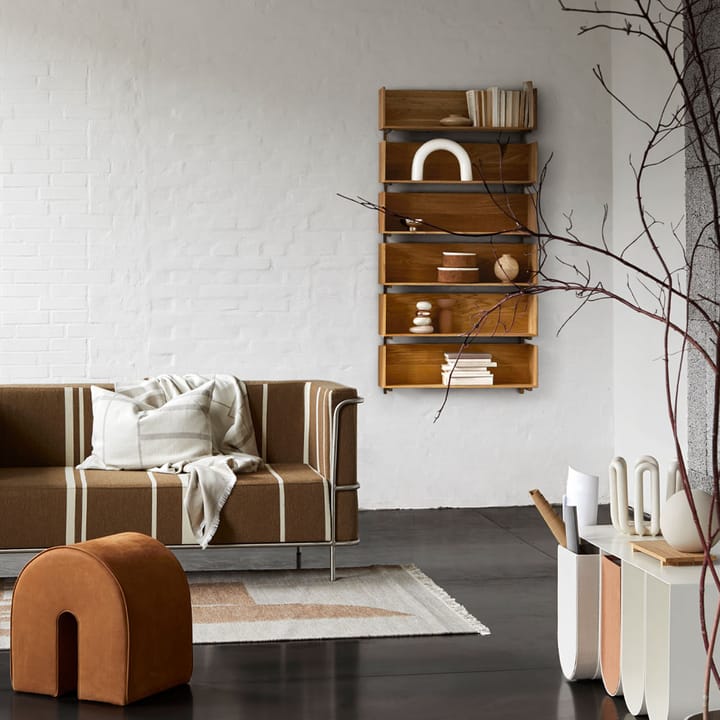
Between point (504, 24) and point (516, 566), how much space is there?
3477 mm

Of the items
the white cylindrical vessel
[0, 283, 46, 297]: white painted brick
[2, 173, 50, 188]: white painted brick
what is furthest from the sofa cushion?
[2, 173, 50, 188]: white painted brick

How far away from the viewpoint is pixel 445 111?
671 centimetres

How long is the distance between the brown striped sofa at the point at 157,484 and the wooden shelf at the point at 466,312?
5.19 feet

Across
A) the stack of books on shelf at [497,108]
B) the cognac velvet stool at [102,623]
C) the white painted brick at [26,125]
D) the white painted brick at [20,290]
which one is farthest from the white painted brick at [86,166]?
the cognac velvet stool at [102,623]

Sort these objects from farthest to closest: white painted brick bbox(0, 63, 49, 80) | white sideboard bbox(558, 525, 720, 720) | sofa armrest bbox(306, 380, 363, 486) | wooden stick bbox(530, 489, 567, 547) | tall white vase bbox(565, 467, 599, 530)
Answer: white painted brick bbox(0, 63, 49, 80), sofa armrest bbox(306, 380, 363, 486), tall white vase bbox(565, 467, 599, 530), wooden stick bbox(530, 489, 567, 547), white sideboard bbox(558, 525, 720, 720)

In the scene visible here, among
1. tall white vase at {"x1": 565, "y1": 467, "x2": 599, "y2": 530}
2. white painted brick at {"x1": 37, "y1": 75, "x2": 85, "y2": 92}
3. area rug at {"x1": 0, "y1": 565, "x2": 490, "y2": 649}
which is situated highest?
white painted brick at {"x1": 37, "y1": 75, "x2": 85, "y2": 92}

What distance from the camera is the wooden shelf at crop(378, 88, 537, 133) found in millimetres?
6621

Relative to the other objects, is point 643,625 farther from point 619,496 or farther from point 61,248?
point 61,248

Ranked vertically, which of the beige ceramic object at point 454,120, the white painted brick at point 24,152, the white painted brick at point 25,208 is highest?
the beige ceramic object at point 454,120

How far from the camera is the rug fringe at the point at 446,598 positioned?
3974 mm

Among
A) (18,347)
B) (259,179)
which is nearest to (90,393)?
(18,347)

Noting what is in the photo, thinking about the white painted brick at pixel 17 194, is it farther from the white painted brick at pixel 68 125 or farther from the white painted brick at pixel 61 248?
the white painted brick at pixel 68 125

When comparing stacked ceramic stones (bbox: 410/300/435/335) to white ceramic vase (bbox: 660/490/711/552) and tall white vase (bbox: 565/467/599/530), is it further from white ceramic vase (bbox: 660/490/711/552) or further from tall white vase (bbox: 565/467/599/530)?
white ceramic vase (bbox: 660/490/711/552)

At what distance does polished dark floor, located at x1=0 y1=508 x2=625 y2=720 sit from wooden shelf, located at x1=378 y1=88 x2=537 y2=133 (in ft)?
9.72
